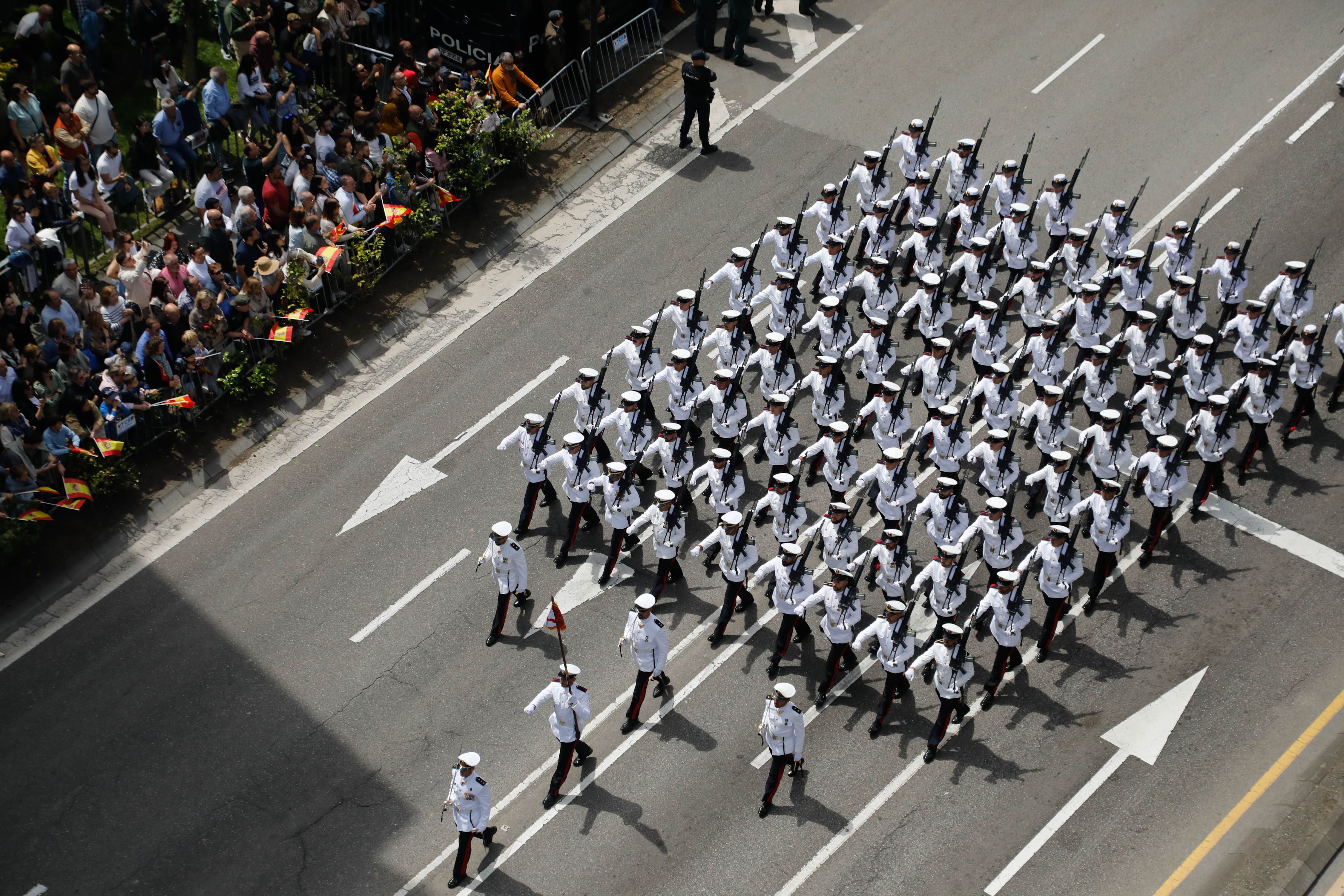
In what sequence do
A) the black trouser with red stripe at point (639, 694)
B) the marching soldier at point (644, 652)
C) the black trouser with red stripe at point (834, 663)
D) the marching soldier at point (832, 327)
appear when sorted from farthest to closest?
the marching soldier at point (832, 327), the black trouser with red stripe at point (834, 663), the black trouser with red stripe at point (639, 694), the marching soldier at point (644, 652)

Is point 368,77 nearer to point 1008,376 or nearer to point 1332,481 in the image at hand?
point 1008,376

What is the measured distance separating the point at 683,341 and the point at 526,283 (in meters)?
3.31

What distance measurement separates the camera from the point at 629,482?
760 inches

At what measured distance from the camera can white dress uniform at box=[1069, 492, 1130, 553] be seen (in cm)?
1864

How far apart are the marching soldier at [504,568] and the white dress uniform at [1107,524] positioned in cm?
687

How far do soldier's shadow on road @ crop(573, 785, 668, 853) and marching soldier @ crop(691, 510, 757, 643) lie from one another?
2475 millimetres

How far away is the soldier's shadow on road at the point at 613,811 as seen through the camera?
16656 millimetres

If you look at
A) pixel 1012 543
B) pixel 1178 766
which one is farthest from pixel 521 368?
pixel 1178 766

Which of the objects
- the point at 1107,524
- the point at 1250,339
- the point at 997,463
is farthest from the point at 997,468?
the point at 1250,339

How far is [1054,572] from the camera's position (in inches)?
714

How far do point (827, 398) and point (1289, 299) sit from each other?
22.5 feet

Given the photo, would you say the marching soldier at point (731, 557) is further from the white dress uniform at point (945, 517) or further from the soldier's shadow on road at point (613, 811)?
the soldier's shadow on road at point (613, 811)

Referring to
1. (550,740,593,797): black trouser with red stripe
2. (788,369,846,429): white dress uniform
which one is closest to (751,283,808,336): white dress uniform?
(788,369,846,429): white dress uniform

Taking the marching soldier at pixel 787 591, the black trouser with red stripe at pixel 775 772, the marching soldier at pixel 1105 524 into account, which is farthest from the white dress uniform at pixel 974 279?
the black trouser with red stripe at pixel 775 772
